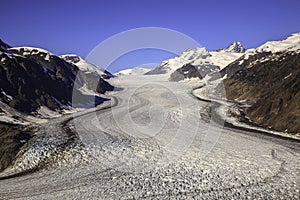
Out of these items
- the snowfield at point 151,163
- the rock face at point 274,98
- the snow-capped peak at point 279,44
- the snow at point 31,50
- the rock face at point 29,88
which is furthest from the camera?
the snow-capped peak at point 279,44

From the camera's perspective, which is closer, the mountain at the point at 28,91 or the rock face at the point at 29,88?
the mountain at the point at 28,91

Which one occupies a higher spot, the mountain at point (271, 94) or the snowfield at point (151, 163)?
the mountain at point (271, 94)

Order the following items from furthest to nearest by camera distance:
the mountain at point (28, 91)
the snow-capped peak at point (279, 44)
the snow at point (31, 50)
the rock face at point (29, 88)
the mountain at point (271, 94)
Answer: the snow-capped peak at point (279, 44), the snow at point (31, 50), the rock face at point (29, 88), the mountain at point (28, 91), the mountain at point (271, 94)

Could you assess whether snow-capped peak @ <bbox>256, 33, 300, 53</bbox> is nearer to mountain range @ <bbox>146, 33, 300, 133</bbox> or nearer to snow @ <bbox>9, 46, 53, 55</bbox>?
mountain range @ <bbox>146, 33, 300, 133</bbox>

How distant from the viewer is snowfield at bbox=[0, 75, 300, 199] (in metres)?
15.2

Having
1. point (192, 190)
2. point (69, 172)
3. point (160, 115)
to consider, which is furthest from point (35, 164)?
point (160, 115)

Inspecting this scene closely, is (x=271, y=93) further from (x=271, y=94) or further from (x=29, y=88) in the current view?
(x=29, y=88)

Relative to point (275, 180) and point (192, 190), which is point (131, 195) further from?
point (275, 180)

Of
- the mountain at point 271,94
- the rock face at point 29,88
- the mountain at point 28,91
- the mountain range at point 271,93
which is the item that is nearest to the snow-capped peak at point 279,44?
the mountain range at point 271,93

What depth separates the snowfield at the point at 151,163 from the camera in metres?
15.2

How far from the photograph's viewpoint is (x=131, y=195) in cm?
1473

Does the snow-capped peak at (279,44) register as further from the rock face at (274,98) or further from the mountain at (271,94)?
the rock face at (274,98)

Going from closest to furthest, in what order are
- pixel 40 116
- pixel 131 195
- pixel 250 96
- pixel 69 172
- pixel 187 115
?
1. pixel 131 195
2. pixel 69 172
3. pixel 40 116
4. pixel 187 115
5. pixel 250 96

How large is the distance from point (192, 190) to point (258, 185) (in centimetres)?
352
